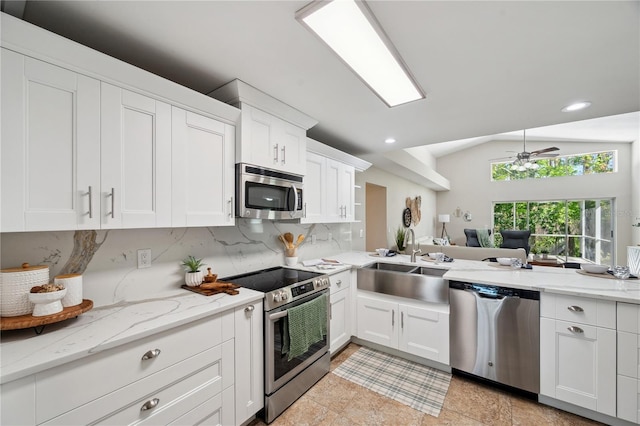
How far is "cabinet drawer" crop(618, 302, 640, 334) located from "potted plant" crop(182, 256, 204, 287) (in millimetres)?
2826

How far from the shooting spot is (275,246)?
265 cm

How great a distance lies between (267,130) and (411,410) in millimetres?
2385

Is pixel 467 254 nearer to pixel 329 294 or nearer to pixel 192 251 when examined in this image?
pixel 329 294

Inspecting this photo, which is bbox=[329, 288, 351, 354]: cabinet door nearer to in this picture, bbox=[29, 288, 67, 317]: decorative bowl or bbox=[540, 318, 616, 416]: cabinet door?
bbox=[540, 318, 616, 416]: cabinet door

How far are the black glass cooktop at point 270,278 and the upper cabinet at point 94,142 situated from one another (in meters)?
0.61

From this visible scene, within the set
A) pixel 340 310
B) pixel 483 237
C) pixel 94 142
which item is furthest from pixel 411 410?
pixel 483 237

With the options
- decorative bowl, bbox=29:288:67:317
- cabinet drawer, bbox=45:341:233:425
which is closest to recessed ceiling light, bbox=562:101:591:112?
cabinet drawer, bbox=45:341:233:425

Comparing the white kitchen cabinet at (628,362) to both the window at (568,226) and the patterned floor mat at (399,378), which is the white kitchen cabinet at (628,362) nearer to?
the patterned floor mat at (399,378)

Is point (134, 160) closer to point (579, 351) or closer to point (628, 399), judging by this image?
point (579, 351)

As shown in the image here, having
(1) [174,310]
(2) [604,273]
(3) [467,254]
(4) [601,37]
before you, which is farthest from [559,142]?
(1) [174,310]

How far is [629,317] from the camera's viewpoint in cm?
167

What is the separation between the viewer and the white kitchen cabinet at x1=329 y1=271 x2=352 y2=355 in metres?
2.49

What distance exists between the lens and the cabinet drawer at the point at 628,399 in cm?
165

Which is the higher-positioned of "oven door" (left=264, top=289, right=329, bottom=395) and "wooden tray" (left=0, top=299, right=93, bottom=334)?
"wooden tray" (left=0, top=299, right=93, bottom=334)
